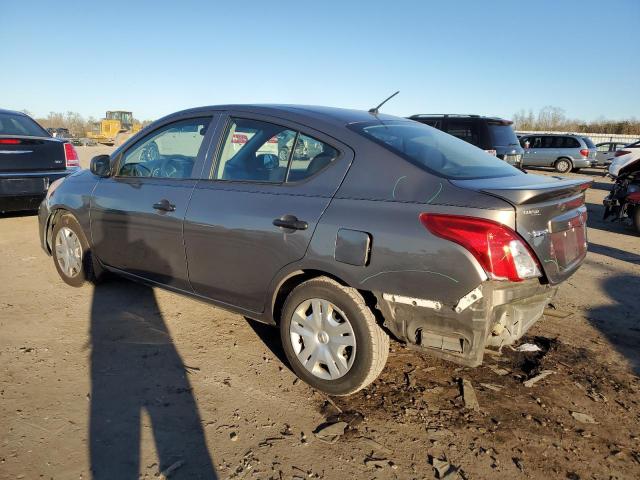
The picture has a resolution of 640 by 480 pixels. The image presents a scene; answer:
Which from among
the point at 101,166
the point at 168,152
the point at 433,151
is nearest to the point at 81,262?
the point at 101,166

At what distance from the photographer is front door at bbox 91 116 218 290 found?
141 inches

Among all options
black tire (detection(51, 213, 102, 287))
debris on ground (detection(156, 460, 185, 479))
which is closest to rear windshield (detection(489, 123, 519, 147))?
black tire (detection(51, 213, 102, 287))

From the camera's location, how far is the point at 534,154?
22.5m

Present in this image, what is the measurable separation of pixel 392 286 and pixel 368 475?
3.06ft

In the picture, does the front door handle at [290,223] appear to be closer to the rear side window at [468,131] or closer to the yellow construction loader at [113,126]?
the rear side window at [468,131]

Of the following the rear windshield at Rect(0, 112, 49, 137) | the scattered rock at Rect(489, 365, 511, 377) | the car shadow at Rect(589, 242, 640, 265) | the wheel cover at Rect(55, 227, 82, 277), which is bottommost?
the scattered rock at Rect(489, 365, 511, 377)

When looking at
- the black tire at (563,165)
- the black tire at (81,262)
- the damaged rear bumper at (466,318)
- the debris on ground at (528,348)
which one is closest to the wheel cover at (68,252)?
the black tire at (81,262)

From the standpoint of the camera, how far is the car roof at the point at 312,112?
3.17 m

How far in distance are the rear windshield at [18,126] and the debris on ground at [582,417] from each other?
7.60 meters

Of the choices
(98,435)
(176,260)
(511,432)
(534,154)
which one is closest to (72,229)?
(176,260)

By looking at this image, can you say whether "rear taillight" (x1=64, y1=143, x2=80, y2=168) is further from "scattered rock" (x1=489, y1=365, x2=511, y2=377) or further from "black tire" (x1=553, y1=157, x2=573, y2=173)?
"black tire" (x1=553, y1=157, x2=573, y2=173)

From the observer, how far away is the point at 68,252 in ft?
15.3

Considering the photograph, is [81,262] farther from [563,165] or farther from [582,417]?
[563,165]

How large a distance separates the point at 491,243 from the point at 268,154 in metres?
1.63
